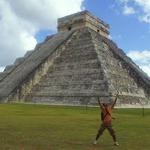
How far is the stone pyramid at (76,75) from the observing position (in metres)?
36.0

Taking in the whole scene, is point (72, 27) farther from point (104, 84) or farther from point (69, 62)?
point (104, 84)

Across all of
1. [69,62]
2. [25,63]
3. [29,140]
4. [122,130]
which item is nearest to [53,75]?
[69,62]

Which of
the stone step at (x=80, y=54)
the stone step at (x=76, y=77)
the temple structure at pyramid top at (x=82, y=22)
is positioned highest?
the temple structure at pyramid top at (x=82, y=22)

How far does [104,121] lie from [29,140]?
283 cm

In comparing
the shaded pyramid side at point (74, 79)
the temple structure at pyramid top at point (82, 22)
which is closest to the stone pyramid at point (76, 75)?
the shaded pyramid side at point (74, 79)

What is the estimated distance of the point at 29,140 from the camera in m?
12.6

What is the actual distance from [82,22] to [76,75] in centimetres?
1275

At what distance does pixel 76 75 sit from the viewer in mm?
38469

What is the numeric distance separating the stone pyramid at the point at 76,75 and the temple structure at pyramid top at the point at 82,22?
14 centimetres

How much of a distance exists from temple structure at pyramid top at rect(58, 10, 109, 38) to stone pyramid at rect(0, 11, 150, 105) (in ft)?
0.45

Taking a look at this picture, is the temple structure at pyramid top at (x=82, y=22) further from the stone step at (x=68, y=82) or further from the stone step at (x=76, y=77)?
the stone step at (x=68, y=82)

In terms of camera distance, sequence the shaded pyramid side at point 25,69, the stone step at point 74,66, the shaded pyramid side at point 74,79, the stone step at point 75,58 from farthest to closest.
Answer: the stone step at point 75,58 → the shaded pyramid side at point 25,69 → the stone step at point 74,66 → the shaded pyramid side at point 74,79

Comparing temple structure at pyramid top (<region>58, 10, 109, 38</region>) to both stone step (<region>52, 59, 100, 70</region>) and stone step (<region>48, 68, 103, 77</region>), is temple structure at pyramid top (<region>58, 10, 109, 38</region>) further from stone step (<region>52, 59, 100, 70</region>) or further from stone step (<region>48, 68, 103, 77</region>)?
stone step (<region>48, 68, 103, 77</region>)

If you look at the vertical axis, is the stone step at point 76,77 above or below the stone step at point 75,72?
below
